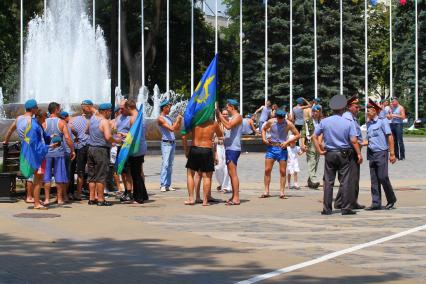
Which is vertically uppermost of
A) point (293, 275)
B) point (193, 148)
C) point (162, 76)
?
point (162, 76)

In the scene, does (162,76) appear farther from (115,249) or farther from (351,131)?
(115,249)

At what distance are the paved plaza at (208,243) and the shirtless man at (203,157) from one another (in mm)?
371

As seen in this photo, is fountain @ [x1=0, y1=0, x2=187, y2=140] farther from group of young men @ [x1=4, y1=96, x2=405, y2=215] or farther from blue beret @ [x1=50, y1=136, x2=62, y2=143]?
blue beret @ [x1=50, y1=136, x2=62, y2=143]

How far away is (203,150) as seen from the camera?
16.7 metres

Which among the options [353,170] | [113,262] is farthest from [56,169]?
[113,262]

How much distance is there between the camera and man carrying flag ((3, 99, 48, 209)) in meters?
15.9

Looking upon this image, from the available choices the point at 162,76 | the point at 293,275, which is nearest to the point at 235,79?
the point at 162,76

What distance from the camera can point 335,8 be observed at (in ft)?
219

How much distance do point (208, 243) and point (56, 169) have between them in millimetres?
5518

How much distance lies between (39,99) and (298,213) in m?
31.7

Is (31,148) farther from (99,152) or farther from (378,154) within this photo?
(378,154)

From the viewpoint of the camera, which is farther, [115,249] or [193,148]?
[193,148]

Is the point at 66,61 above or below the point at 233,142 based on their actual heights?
above

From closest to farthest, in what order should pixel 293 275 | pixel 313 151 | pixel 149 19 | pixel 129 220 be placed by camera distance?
pixel 293 275 → pixel 129 220 → pixel 313 151 → pixel 149 19
